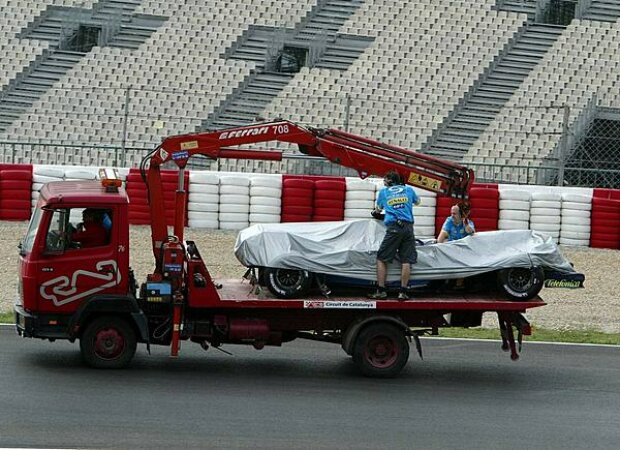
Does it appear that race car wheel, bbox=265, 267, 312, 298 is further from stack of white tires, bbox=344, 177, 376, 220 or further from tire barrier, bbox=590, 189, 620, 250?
tire barrier, bbox=590, 189, 620, 250

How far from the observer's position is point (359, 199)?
78.5ft

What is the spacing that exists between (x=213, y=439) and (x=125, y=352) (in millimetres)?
2873

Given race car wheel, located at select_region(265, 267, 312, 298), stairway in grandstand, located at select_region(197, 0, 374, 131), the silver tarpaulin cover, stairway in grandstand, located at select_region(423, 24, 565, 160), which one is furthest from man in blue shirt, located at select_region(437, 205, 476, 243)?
stairway in grandstand, located at select_region(197, 0, 374, 131)

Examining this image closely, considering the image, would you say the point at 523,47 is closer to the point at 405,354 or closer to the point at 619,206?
the point at 619,206

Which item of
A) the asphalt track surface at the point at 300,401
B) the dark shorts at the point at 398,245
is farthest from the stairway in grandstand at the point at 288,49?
the dark shorts at the point at 398,245

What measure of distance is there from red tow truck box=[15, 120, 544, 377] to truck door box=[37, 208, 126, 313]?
0.01 m

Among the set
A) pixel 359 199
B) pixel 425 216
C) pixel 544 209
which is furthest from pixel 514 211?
pixel 359 199

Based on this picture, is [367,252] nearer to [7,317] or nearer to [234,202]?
[7,317]

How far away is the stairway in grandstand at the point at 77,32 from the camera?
35781 mm

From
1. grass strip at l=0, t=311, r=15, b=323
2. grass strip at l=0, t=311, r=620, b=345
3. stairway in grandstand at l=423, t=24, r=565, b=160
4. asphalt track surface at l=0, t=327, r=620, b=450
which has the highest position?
stairway in grandstand at l=423, t=24, r=565, b=160

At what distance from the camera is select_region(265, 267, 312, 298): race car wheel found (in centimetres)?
1323

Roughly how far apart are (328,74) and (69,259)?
74.0 ft

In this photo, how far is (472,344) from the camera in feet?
52.4

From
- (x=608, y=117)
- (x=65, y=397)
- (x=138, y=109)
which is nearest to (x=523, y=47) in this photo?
(x=608, y=117)
